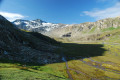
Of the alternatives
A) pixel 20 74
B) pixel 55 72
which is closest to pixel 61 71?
pixel 55 72

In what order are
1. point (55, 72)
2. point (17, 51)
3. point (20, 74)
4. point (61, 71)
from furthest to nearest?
1. point (17, 51)
2. point (61, 71)
3. point (55, 72)
4. point (20, 74)

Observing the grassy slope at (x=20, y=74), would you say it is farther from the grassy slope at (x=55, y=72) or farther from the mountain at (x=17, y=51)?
the mountain at (x=17, y=51)

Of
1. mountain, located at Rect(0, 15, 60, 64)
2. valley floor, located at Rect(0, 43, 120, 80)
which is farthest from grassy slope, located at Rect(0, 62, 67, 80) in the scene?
mountain, located at Rect(0, 15, 60, 64)

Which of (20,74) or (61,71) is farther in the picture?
(61,71)

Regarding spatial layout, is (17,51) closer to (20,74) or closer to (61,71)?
(61,71)

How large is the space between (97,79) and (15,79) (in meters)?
46.6

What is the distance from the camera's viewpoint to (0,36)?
7038 centimetres

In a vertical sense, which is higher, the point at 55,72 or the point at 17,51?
the point at 17,51

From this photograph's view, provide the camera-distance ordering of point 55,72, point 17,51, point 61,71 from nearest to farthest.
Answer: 1. point 55,72
2. point 61,71
3. point 17,51

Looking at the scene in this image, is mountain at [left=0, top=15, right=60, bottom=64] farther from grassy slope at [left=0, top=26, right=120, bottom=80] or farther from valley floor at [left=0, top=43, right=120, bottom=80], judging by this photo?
grassy slope at [left=0, top=26, right=120, bottom=80]

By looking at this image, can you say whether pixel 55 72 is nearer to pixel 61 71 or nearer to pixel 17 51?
pixel 61 71

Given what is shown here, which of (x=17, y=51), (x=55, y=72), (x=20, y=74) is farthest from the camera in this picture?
(x=17, y=51)

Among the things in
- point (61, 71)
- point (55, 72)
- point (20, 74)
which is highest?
point (20, 74)

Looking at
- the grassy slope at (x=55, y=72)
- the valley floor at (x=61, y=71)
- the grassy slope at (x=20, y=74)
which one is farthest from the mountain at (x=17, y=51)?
the grassy slope at (x=20, y=74)
